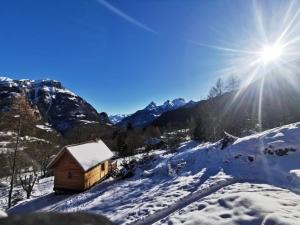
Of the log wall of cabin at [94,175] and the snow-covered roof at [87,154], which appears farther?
the snow-covered roof at [87,154]

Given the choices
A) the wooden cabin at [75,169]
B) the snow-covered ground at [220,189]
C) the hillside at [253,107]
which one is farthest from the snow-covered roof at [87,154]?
the hillside at [253,107]

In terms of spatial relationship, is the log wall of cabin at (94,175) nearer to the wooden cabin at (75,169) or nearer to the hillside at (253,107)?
the wooden cabin at (75,169)

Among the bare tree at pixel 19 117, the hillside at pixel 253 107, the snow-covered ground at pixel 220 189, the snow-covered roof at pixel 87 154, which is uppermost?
the hillside at pixel 253 107

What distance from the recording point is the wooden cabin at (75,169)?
2877 cm

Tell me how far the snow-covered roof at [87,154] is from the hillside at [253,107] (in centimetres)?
1462

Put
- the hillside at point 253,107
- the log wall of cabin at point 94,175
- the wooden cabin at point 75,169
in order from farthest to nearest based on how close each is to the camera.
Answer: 1. the hillside at point 253,107
2. the log wall of cabin at point 94,175
3. the wooden cabin at point 75,169

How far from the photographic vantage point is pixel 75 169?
96.1 ft

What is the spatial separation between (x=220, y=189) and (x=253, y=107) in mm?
57182

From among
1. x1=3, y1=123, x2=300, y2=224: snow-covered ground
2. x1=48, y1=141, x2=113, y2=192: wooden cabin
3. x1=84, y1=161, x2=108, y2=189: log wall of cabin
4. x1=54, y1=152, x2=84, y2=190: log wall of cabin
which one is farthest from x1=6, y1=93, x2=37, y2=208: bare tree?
x1=3, y1=123, x2=300, y2=224: snow-covered ground

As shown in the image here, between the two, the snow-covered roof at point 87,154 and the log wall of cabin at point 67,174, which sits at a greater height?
the snow-covered roof at point 87,154

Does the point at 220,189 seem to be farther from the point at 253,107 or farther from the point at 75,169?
the point at 253,107

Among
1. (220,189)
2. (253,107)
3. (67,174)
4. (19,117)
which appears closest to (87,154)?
(67,174)

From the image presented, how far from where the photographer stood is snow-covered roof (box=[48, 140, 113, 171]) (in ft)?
97.1

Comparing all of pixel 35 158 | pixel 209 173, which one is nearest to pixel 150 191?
pixel 209 173
